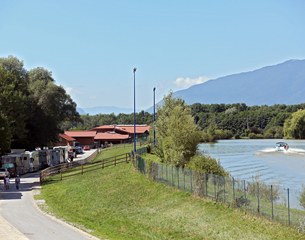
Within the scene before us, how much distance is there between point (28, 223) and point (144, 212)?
7.60 metres

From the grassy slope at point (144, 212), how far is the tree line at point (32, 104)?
85.3 ft

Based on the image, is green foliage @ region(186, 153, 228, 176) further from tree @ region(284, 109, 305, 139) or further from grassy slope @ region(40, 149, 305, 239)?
tree @ region(284, 109, 305, 139)

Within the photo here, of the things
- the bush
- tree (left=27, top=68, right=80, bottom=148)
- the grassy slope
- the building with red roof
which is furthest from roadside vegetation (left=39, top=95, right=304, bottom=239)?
the bush

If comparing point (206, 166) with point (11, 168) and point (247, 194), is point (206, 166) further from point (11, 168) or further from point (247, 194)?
point (11, 168)

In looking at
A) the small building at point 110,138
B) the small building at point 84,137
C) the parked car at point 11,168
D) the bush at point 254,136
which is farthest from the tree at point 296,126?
the parked car at point 11,168

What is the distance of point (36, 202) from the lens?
4375 cm

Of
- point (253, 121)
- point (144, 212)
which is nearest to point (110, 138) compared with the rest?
point (253, 121)

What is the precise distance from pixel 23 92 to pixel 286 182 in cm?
4782

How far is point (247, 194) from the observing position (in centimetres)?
3059

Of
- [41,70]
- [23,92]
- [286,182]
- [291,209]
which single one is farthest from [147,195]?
[41,70]

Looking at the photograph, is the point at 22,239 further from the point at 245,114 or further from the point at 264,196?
the point at 245,114

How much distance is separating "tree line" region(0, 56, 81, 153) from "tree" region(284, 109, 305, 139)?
66.8 meters

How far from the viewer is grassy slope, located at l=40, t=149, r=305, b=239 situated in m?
27.1

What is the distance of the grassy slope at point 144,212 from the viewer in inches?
1068
